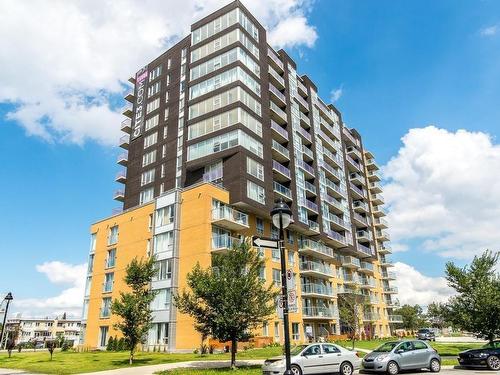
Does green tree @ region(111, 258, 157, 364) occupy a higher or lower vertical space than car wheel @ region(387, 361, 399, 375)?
higher

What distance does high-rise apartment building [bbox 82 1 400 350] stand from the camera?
1563 inches

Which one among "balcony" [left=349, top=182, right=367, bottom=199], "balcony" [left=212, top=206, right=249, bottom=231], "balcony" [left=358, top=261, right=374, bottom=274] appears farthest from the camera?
"balcony" [left=349, top=182, right=367, bottom=199]

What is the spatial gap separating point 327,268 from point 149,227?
2493 centimetres

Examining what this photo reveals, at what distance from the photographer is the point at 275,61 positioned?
182ft

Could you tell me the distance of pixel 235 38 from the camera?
47.0 metres

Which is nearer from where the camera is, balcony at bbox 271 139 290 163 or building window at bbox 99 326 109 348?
building window at bbox 99 326 109 348

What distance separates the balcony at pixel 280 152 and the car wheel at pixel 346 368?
32.6 metres

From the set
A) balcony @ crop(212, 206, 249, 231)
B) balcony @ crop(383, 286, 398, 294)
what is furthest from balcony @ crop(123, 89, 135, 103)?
balcony @ crop(383, 286, 398, 294)

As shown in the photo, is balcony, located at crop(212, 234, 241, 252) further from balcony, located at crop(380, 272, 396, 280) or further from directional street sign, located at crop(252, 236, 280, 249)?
balcony, located at crop(380, 272, 396, 280)

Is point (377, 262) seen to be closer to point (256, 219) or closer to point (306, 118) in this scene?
point (306, 118)

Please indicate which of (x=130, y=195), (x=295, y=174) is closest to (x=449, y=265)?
(x=295, y=174)

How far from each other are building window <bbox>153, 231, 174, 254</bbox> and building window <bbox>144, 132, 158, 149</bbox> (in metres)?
15.3

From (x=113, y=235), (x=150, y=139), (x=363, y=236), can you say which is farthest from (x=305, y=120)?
(x=113, y=235)

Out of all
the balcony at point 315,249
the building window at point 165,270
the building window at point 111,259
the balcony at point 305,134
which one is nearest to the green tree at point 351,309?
the balcony at point 315,249
